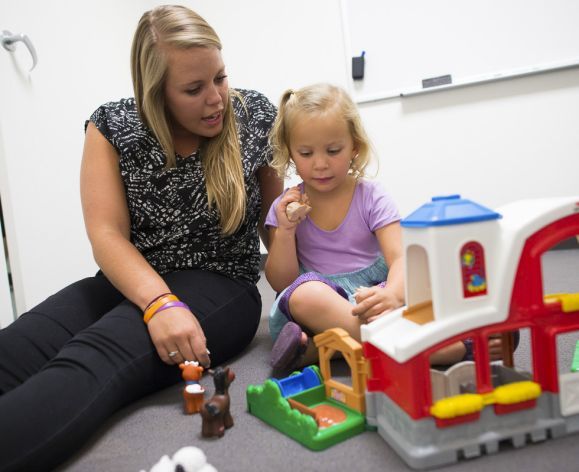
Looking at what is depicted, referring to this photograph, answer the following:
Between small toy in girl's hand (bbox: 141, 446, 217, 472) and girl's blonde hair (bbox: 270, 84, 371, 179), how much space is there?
0.63 m

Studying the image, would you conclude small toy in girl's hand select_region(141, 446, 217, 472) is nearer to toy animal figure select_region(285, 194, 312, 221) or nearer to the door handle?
toy animal figure select_region(285, 194, 312, 221)

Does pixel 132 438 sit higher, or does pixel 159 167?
pixel 159 167

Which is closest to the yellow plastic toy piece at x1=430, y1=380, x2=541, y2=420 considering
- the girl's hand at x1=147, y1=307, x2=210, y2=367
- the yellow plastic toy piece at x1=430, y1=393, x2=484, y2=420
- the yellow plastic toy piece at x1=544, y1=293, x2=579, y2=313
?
the yellow plastic toy piece at x1=430, y1=393, x2=484, y2=420

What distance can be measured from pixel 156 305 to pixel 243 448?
0.93ft

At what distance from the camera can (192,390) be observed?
0.80 meters

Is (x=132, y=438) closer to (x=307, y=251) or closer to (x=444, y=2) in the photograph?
(x=307, y=251)

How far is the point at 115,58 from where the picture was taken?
2.09 meters

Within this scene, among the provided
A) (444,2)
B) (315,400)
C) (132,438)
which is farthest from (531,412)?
(444,2)

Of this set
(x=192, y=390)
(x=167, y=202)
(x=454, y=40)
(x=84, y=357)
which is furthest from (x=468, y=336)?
(x=454, y=40)

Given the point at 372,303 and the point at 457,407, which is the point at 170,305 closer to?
the point at 372,303

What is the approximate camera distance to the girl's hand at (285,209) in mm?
1034

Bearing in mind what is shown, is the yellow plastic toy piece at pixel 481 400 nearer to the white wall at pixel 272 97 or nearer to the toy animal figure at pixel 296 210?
the toy animal figure at pixel 296 210

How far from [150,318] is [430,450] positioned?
48cm

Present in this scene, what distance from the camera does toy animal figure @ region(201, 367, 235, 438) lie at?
0.71 metres
